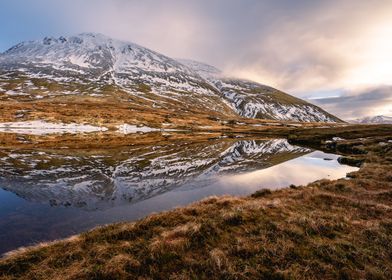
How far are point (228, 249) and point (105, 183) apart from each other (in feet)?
74.1

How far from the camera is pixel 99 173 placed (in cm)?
3578

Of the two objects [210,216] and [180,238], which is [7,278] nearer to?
[180,238]

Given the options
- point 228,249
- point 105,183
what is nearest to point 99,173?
point 105,183

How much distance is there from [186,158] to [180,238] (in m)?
38.6

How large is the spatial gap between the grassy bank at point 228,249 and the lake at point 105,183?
18.7 ft

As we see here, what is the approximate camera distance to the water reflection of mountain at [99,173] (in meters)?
26.1

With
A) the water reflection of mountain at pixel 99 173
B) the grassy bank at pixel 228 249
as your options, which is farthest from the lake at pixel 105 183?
the grassy bank at pixel 228 249

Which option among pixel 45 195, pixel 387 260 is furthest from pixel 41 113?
pixel 387 260

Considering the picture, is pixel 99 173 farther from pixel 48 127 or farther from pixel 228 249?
pixel 48 127

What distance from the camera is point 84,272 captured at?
9836mm

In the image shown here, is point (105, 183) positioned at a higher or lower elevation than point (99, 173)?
lower

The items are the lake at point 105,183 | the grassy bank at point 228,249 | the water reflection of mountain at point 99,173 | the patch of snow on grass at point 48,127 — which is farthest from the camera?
the patch of snow on grass at point 48,127

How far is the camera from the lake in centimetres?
1958

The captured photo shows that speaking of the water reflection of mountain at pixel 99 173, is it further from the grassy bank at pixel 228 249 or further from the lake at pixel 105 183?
the grassy bank at pixel 228 249
